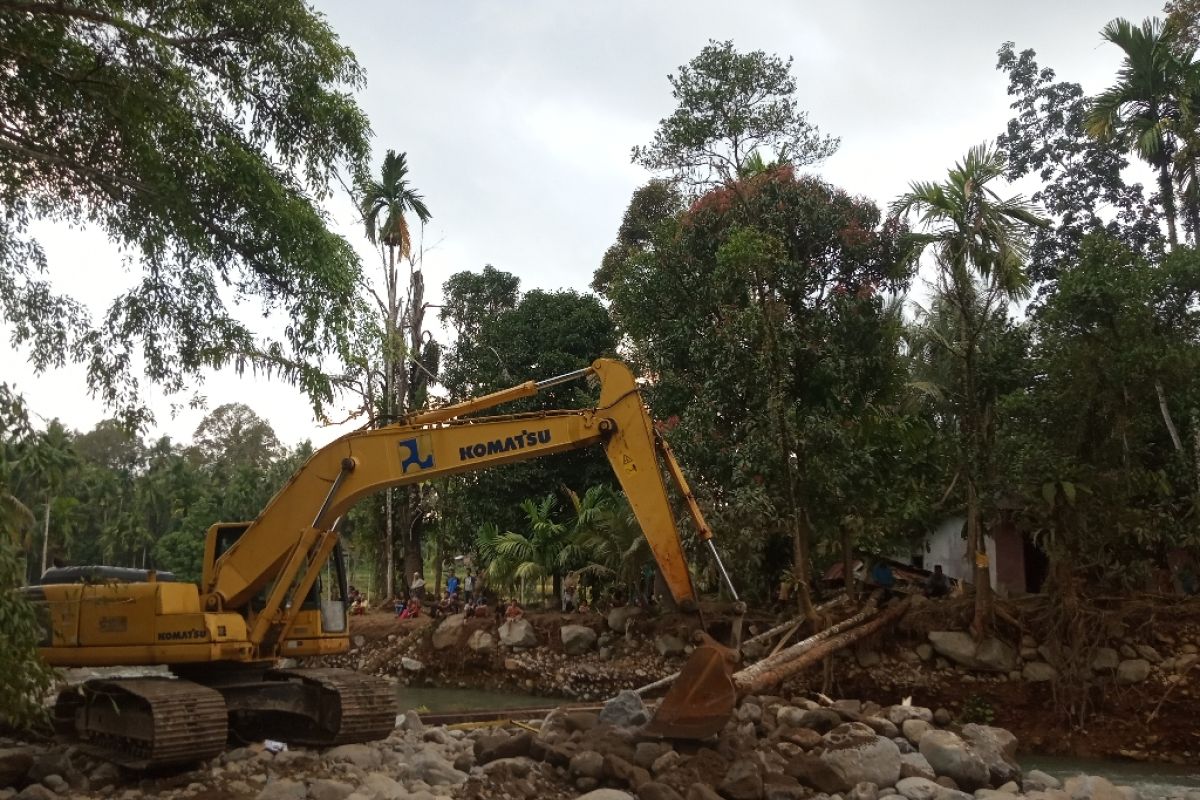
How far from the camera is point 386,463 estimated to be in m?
10.4

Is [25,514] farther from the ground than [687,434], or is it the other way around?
[687,434]

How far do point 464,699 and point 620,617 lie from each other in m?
3.73

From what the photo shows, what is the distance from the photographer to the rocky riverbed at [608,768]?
8742 mm

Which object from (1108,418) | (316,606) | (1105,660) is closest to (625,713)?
(316,606)

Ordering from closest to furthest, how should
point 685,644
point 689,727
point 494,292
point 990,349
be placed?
point 689,727
point 990,349
point 685,644
point 494,292

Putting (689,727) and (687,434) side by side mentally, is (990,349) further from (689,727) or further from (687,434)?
(689,727)

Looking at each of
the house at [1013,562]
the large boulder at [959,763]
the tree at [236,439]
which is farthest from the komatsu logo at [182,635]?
the tree at [236,439]

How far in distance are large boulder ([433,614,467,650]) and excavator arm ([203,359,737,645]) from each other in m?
14.6

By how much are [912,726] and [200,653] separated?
766cm

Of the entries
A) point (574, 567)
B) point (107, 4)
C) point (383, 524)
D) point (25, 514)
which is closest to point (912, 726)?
point (25, 514)

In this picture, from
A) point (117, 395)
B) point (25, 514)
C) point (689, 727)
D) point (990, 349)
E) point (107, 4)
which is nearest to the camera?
point (25, 514)

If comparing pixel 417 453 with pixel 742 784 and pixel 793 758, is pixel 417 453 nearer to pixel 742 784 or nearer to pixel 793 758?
pixel 742 784

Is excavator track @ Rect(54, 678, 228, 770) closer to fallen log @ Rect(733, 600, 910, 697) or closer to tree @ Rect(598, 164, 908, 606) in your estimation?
fallen log @ Rect(733, 600, 910, 697)

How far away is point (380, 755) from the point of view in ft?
32.6
